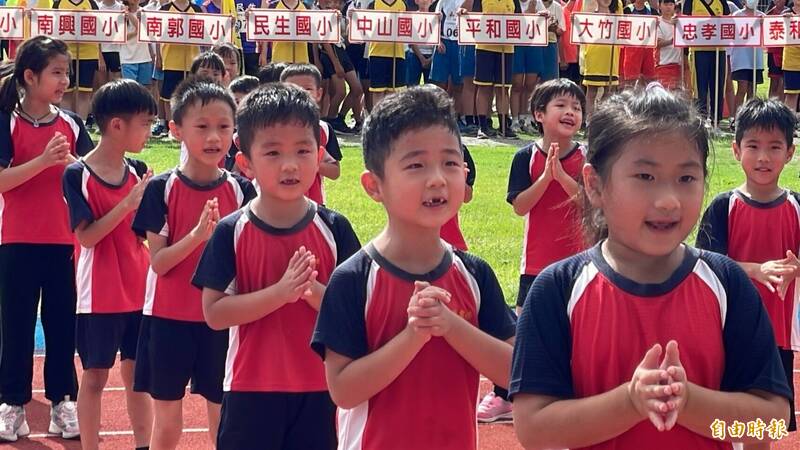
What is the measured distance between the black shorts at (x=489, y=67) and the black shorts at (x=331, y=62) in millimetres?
1731

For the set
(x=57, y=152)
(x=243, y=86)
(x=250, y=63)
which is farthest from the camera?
(x=250, y=63)

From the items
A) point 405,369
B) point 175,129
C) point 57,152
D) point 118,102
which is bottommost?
point 405,369

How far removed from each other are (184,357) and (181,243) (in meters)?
0.55

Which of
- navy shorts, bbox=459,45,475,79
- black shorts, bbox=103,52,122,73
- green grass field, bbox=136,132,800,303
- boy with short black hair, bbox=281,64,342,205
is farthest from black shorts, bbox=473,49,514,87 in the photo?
boy with short black hair, bbox=281,64,342,205

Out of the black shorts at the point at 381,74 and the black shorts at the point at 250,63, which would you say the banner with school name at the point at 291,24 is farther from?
the black shorts at the point at 250,63

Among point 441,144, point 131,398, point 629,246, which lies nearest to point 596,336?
point 629,246

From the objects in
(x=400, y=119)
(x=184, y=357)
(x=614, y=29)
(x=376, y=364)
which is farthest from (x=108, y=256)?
(x=614, y=29)

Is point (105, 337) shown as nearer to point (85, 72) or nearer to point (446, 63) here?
point (85, 72)

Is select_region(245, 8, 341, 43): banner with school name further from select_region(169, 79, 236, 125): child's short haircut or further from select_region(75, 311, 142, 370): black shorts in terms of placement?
select_region(169, 79, 236, 125): child's short haircut

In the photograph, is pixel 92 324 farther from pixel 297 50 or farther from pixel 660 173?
pixel 297 50

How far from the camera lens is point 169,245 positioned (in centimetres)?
525

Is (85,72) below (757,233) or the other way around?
the other way around

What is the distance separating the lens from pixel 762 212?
5562 mm

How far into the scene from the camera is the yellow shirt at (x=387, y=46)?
16.5 m
